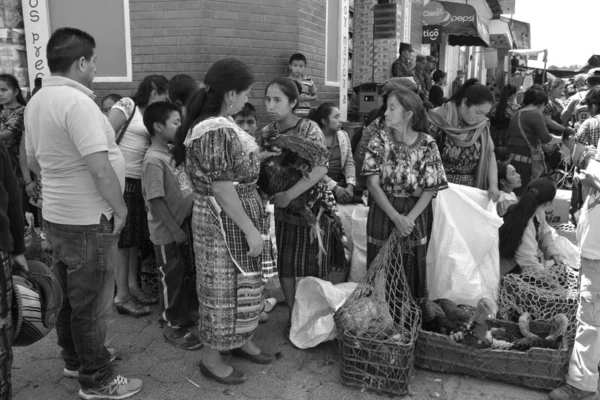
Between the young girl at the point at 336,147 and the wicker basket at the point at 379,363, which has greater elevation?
the young girl at the point at 336,147

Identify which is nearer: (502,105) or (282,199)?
(282,199)

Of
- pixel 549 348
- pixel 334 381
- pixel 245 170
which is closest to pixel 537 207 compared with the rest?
A: pixel 549 348

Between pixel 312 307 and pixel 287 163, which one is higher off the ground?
pixel 287 163

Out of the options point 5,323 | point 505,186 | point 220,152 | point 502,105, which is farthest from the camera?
point 502,105

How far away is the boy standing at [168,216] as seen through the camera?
3.54 metres

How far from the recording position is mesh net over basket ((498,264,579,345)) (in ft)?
11.6

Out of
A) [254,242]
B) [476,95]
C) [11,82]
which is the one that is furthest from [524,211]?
[11,82]

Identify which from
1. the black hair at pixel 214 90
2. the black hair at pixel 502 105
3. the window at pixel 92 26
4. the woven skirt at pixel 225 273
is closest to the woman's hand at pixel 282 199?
the woven skirt at pixel 225 273

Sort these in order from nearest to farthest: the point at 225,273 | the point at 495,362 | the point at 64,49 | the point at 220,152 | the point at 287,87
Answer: the point at 64,49 → the point at 220,152 → the point at 225,273 → the point at 495,362 → the point at 287,87

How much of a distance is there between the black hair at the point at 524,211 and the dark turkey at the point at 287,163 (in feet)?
5.61

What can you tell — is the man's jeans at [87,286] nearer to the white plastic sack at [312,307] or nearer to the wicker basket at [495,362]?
the white plastic sack at [312,307]

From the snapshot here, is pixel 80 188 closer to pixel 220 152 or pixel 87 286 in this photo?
pixel 87 286

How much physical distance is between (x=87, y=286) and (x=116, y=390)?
664mm

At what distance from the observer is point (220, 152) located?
8.89 feet
